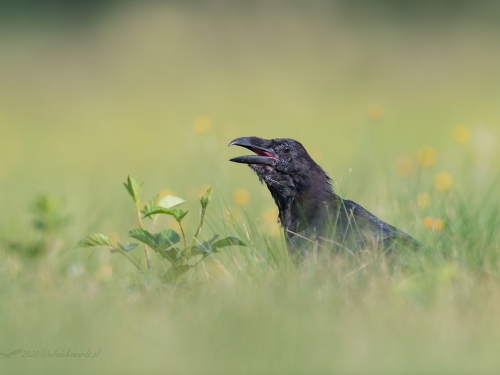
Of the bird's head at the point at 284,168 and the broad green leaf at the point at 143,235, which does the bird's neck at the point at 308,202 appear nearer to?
the bird's head at the point at 284,168

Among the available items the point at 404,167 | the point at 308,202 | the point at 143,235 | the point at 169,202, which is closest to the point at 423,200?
the point at 308,202

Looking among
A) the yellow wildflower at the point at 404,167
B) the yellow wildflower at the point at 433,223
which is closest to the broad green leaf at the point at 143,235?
the yellow wildflower at the point at 433,223

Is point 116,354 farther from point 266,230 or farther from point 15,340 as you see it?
point 266,230

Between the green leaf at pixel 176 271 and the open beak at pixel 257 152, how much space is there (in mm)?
878

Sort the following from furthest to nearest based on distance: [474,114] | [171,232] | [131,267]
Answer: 1. [474,114]
2. [131,267]
3. [171,232]

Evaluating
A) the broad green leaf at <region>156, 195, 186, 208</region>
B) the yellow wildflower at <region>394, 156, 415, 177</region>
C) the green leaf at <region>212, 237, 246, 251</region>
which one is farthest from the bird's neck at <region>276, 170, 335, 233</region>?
the yellow wildflower at <region>394, 156, 415, 177</region>

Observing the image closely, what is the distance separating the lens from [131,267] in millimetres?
4855

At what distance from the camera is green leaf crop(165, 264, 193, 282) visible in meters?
3.98

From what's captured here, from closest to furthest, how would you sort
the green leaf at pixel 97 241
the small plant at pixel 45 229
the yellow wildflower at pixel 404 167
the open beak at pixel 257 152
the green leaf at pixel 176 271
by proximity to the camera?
the green leaf at pixel 176 271 → the green leaf at pixel 97 241 → the open beak at pixel 257 152 → the small plant at pixel 45 229 → the yellow wildflower at pixel 404 167

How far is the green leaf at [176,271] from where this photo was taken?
13.1ft

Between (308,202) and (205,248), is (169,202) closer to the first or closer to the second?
(205,248)

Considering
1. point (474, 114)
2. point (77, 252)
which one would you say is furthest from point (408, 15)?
point (77, 252)

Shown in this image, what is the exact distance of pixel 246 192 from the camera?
6.56 m

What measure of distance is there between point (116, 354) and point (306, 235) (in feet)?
5.14
